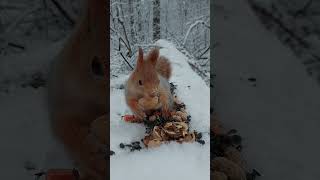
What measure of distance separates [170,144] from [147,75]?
0.11 m

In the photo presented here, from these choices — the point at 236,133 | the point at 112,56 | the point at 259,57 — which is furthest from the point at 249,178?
the point at 112,56

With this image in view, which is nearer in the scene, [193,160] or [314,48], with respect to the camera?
[193,160]

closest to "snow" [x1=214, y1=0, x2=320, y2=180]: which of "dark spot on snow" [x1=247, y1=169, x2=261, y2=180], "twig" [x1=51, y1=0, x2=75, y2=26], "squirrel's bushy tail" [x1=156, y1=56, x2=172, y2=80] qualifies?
"dark spot on snow" [x1=247, y1=169, x2=261, y2=180]

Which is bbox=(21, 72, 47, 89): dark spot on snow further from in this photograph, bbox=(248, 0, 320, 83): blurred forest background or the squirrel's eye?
bbox=(248, 0, 320, 83): blurred forest background

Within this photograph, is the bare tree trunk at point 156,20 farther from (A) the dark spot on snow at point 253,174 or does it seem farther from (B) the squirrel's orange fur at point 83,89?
(A) the dark spot on snow at point 253,174

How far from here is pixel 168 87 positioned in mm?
869

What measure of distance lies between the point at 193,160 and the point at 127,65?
18 cm

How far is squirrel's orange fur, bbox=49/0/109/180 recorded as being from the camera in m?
0.89

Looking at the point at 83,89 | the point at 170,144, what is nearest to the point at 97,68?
the point at 83,89

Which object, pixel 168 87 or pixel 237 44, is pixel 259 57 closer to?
pixel 237 44

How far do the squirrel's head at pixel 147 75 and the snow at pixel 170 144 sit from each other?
0.07 feet

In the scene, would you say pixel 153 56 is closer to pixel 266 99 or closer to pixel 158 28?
pixel 158 28

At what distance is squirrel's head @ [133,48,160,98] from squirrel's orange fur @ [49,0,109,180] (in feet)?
0.21

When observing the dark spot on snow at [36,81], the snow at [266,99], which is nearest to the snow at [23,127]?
the dark spot on snow at [36,81]
